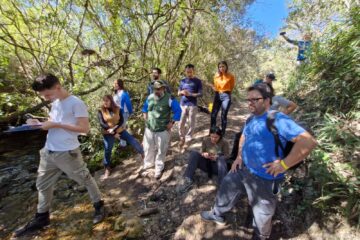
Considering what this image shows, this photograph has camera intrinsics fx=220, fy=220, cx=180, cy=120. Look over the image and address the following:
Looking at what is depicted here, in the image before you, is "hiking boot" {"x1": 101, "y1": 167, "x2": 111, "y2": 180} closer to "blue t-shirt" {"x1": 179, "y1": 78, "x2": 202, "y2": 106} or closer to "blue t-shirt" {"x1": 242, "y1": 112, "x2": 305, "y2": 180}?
"blue t-shirt" {"x1": 179, "y1": 78, "x2": 202, "y2": 106}

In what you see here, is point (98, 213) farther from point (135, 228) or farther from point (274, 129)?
point (274, 129)

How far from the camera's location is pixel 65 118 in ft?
9.51

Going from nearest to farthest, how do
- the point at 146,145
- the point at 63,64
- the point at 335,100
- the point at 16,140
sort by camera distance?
the point at 335,100 → the point at 146,145 → the point at 63,64 → the point at 16,140

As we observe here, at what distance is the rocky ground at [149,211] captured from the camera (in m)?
2.94

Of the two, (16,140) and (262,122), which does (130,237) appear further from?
(16,140)

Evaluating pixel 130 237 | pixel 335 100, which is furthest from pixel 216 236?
pixel 335 100

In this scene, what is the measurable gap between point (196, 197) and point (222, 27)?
766 centimetres

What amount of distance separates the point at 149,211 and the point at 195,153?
4.05 ft

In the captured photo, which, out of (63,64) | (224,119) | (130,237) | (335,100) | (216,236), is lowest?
(130,237)

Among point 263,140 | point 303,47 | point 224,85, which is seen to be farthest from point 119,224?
point 303,47

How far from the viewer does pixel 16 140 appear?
26.7 ft

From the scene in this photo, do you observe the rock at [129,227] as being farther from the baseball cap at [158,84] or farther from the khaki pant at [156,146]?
the baseball cap at [158,84]

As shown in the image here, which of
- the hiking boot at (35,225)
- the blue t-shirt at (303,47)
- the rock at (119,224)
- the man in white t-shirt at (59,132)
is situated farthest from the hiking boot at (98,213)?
the blue t-shirt at (303,47)

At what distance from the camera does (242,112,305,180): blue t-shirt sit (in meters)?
2.08
